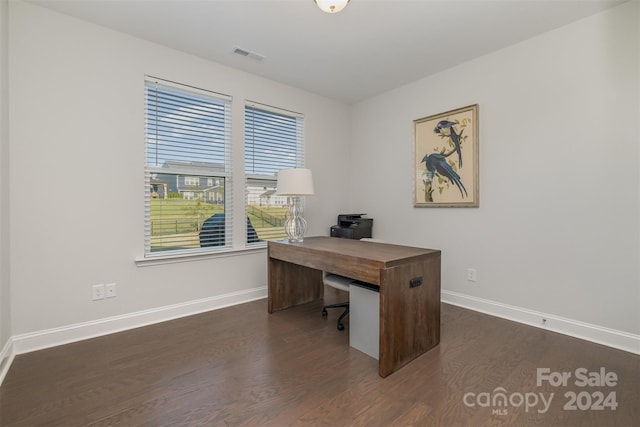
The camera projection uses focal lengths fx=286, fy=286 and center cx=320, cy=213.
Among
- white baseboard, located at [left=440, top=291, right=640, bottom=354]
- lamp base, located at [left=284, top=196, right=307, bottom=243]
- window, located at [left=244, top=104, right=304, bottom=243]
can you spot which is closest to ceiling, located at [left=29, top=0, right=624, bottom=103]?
window, located at [left=244, top=104, right=304, bottom=243]

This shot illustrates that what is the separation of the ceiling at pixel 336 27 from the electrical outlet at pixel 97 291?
2203 mm

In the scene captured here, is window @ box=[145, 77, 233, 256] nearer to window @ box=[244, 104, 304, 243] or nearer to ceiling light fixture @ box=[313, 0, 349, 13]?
window @ box=[244, 104, 304, 243]

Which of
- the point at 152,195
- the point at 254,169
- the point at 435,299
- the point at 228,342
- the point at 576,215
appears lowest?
the point at 228,342

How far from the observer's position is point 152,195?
8.91 ft

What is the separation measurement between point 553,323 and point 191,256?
3.39m

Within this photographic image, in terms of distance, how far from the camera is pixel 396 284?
1851 mm

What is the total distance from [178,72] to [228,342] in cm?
256

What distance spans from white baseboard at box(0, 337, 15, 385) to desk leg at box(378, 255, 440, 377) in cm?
241

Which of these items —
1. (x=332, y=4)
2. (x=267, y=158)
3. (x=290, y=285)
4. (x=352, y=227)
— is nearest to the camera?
(x=332, y=4)

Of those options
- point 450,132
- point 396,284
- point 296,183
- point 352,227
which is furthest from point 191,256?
point 450,132

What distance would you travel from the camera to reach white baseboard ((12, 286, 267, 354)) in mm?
2152

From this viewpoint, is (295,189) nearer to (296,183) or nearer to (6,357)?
(296,183)

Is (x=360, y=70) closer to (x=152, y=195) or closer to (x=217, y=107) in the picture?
(x=217, y=107)

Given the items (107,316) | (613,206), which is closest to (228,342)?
(107,316)
